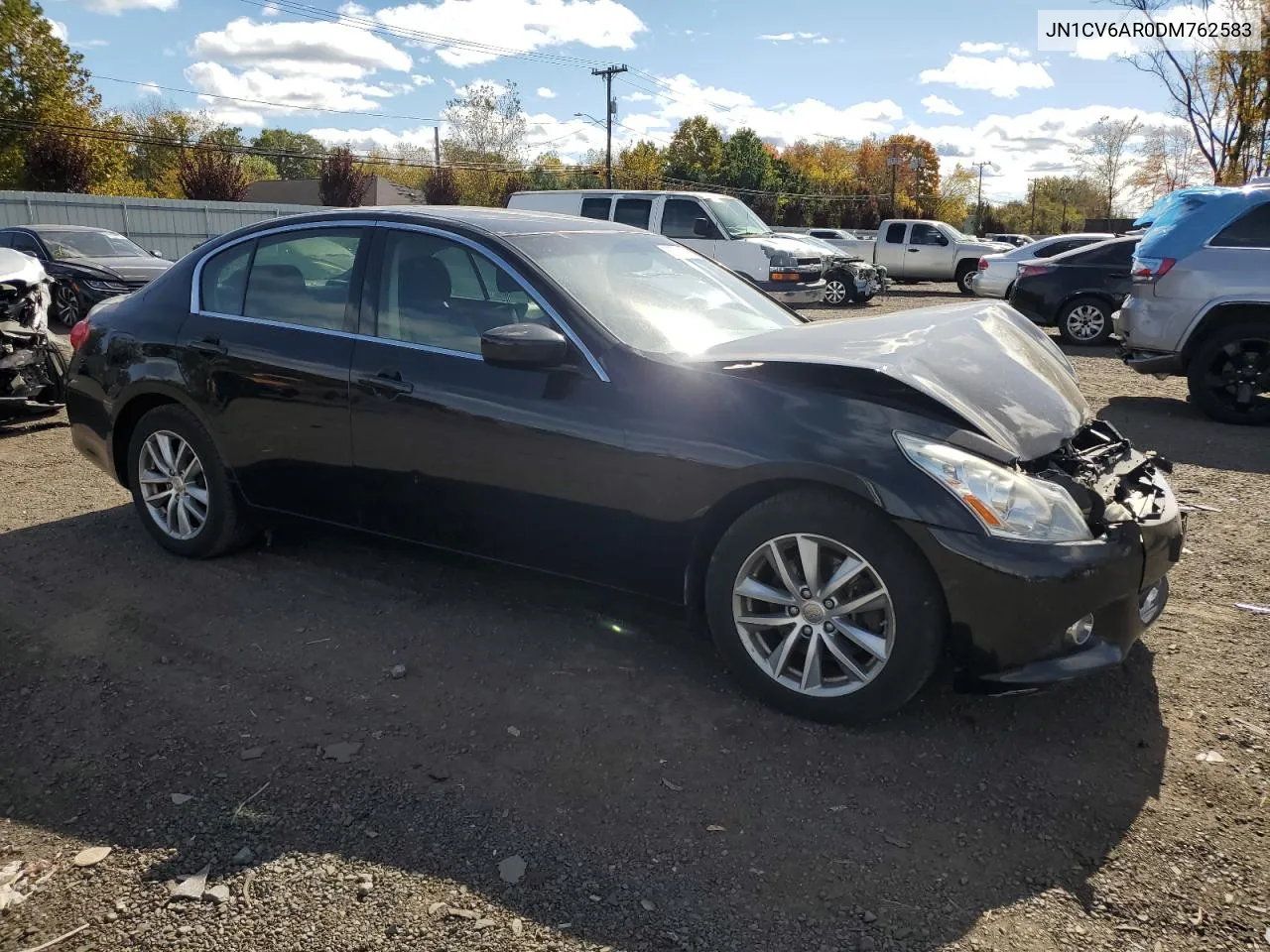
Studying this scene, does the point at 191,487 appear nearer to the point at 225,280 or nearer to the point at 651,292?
the point at 225,280

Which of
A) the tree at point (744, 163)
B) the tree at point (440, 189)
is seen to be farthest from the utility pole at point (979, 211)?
the tree at point (440, 189)

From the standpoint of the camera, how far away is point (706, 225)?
1588 cm

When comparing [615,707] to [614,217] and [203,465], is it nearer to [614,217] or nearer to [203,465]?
[203,465]

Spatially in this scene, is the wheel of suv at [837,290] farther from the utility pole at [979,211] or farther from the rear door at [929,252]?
the utility pole at [979,211]

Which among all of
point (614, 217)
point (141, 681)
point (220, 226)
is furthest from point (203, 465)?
point (220, 226)

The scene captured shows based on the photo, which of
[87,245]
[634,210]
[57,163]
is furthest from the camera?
[57,163]

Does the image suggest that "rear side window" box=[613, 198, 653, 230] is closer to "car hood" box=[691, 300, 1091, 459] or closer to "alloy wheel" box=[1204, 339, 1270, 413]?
"alloy wheel" box=[1204, 339, 1270, 413]

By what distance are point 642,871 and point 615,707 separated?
0.89 m

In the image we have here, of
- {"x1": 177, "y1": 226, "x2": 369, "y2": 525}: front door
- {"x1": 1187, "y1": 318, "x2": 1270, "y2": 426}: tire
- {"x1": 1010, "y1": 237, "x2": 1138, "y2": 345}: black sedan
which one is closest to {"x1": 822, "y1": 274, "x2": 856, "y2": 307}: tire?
{"x1": 1010, "y1": 237, "x2": 1138, "y2": 345}: black sedan

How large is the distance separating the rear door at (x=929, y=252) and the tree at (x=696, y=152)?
45.0m

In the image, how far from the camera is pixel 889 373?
3207mm

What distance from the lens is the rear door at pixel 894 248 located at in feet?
87.7

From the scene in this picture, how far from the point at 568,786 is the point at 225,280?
3.10m

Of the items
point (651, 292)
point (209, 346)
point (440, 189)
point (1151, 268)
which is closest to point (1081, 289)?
point (1151, 268)
